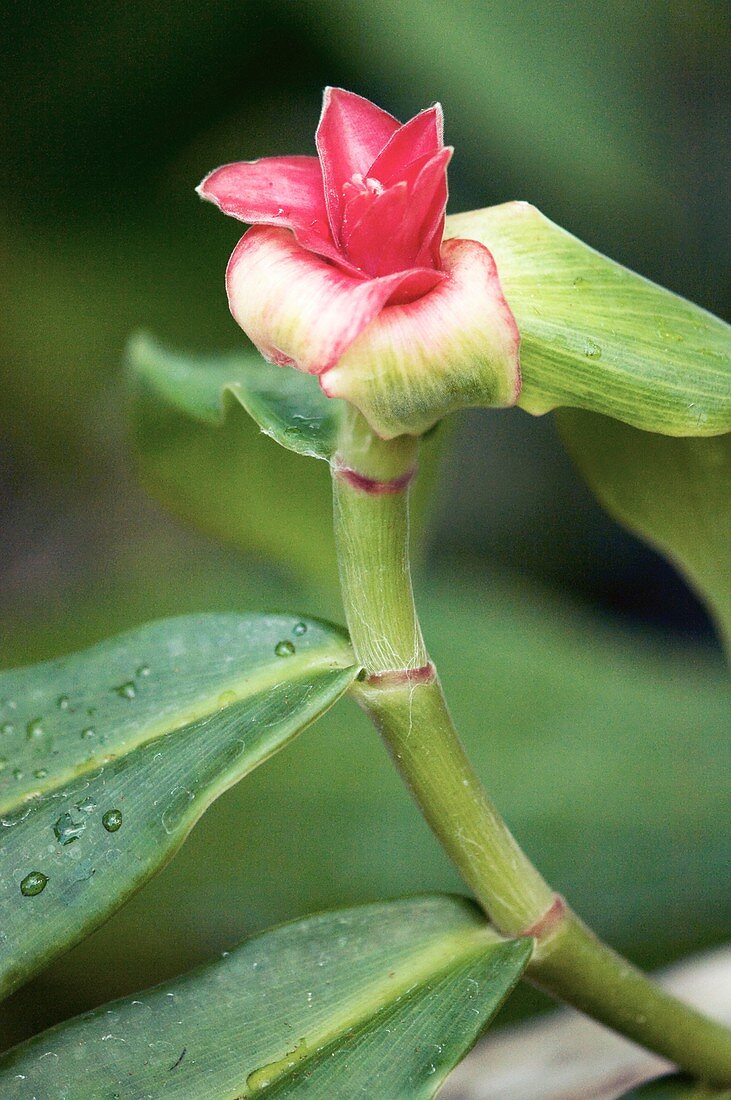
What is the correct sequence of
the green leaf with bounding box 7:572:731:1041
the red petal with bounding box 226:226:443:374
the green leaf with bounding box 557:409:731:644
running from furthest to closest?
1. the green leaf with bounding box 7:572:731:1041
2. the green leaf with bounding box 557:409:731:644
3. the red petal with bounding box 226:226:443:374

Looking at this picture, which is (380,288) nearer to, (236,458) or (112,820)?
(112,820)

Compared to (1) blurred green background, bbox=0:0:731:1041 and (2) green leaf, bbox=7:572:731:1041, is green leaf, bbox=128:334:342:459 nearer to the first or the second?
(1) blurred green background, bbox=0:0:731:1041

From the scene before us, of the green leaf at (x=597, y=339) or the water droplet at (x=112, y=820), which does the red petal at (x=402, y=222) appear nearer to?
the green leaf at (x=597, y=339)

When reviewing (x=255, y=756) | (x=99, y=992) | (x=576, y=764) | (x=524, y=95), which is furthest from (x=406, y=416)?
(x=524, y=95)

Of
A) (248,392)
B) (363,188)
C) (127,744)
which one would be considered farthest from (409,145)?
(127,744)

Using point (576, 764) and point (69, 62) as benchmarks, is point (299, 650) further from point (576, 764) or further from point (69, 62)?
point (69, 62)

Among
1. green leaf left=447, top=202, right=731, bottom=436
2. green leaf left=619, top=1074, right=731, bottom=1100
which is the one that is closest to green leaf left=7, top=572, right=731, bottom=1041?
green leaf left=619, top=1074, right=731, bottom=1100

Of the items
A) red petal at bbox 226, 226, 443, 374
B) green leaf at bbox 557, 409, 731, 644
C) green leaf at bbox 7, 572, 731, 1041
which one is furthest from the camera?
green leaf at bbox 7, 572, 731, 1041

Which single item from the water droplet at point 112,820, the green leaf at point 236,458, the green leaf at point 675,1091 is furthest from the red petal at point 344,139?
the green leaf at point 675,1091
